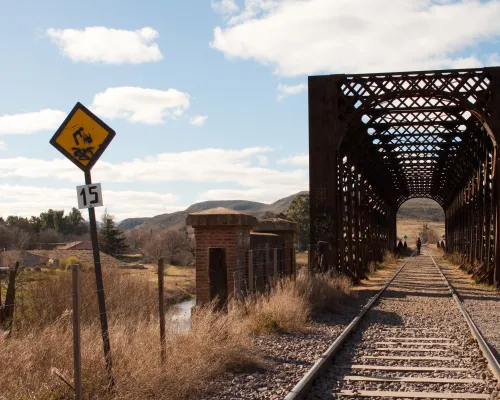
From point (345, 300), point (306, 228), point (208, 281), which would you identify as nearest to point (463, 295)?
point (345, 300)

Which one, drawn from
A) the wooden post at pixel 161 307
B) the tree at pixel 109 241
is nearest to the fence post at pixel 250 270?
the wooden post at pixel 161 307

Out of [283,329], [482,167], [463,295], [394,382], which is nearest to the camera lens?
[394,382]

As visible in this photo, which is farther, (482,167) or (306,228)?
(306,228)

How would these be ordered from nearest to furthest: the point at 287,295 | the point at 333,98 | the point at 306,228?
the point at 287,295
the point at 333,98
the point at 306,228

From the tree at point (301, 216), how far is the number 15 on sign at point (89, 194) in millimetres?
67228

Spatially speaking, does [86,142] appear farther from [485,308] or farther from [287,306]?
[485,308]

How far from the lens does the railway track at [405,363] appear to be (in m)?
7.02

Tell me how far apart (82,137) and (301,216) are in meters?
69.5

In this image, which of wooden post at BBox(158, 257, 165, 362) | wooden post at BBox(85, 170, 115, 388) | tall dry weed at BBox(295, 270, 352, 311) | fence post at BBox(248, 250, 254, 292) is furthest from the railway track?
fence post at BBox(248, 250, 254, 292)

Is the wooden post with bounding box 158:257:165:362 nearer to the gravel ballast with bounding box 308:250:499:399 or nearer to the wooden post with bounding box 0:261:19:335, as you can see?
the gravel ballast with bounding box 308:250:499:399

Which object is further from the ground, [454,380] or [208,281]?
[208,281]

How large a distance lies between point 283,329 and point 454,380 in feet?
12.6

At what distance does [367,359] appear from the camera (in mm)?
8914

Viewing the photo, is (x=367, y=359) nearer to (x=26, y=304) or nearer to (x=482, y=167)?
(x=26, y=304)
